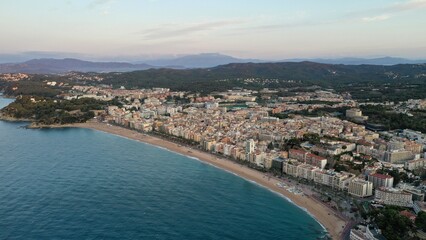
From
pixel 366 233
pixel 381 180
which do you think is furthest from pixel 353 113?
pixel 366 233

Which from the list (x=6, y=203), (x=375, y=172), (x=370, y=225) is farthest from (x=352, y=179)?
(x=6, y=203)

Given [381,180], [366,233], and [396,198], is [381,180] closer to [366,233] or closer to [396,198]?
[396,198]

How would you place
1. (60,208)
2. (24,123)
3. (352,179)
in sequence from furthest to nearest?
1. (24,123)
2. (352,179)
3. (60,208)

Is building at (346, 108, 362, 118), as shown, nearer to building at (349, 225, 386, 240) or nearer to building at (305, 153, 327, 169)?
building at (305, 153, 327, 169)

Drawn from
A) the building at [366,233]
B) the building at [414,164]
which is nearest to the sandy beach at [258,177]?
the building at [366,233]

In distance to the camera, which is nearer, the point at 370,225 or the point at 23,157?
the point at 370,225

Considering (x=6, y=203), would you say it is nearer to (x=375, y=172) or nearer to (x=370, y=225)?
(x=370, y=225)
